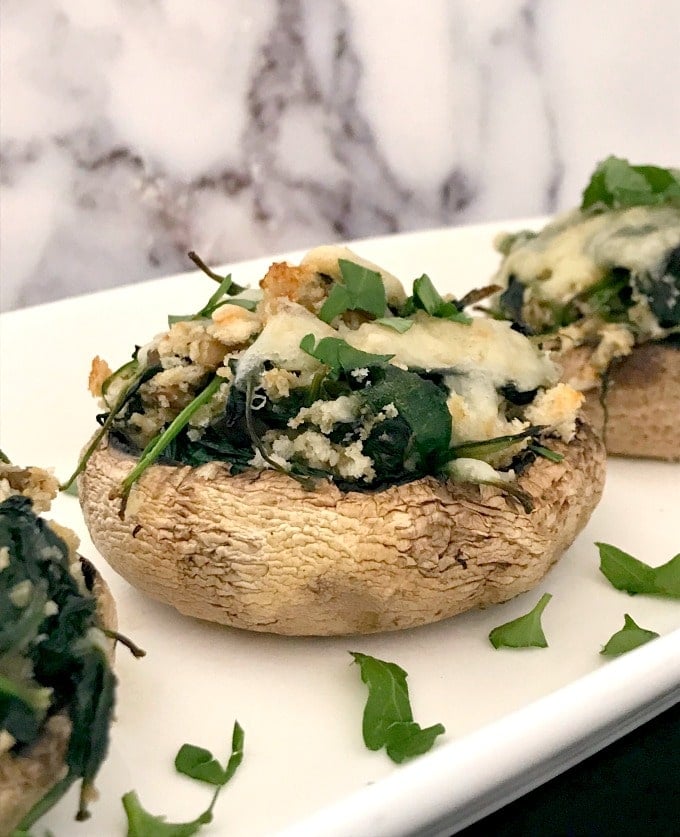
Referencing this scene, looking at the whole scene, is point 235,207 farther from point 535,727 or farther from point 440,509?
point 535,727

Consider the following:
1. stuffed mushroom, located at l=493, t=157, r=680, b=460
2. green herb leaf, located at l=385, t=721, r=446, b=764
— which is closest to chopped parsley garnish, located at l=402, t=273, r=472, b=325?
stuffed mushroom, located at l=493, t=157, r=680, b=460

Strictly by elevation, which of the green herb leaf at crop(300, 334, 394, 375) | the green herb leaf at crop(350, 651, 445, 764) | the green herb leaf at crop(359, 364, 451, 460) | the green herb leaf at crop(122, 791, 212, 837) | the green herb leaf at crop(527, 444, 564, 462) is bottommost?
the green herb leaf at crop(122, 791, 212, 837)

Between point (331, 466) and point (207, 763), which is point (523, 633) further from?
point (207, 763)

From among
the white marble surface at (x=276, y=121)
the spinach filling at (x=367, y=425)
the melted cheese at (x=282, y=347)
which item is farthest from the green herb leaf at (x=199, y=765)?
the white marble surface at (x=276, y=121)

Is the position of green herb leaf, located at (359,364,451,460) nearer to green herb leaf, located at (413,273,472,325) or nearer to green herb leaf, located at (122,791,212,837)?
green herb leaf, located at (413,273,472,325)

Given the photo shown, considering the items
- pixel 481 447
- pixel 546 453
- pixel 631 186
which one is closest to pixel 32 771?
pixel 481 447

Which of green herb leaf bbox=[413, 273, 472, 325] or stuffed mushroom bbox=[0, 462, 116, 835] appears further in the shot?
green herb leaf bbox=[413, 273, 472, 325]

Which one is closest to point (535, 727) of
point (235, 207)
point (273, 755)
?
→ point (273, 755)
